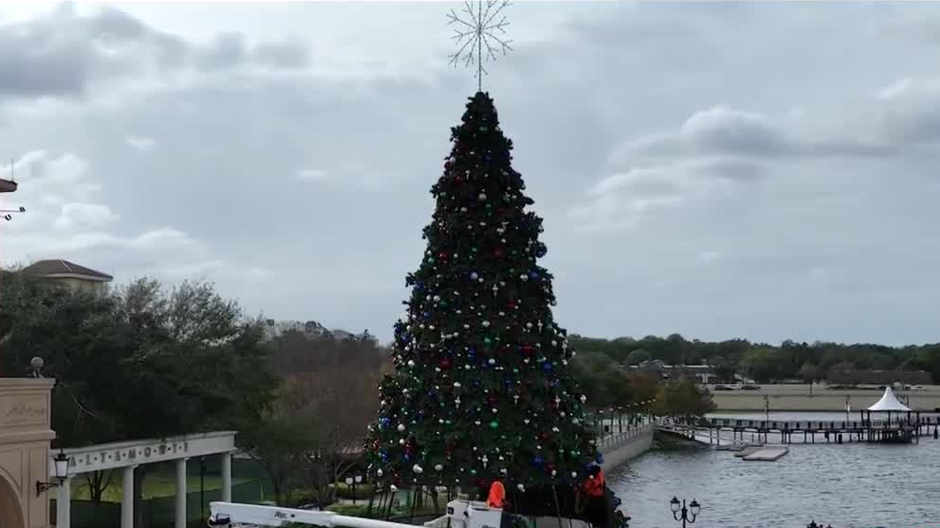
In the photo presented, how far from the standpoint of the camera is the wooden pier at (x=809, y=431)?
105875mm

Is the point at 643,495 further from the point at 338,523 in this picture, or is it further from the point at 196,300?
the point at 338,523

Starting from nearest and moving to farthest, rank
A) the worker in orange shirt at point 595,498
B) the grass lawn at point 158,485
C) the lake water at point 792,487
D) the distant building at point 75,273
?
1. the worker in orange shirt at point 595,498
2. the grass lawn at point 158,485
3. the distant building at point 75,273
4. the lake water at point 792,487

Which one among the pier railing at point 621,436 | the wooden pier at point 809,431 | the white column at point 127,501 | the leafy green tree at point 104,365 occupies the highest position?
the leafy green tree at point 104,365

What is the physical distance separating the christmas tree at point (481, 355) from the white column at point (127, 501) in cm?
929

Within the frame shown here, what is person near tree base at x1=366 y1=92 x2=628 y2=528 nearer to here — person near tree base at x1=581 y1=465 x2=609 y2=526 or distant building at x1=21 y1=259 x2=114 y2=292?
person near tree base at x1=581 y1=465 x2=609 y2=526

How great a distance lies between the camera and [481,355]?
16844 mm

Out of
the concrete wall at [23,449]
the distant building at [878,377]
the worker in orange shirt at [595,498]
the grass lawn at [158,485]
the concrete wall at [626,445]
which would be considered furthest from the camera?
the distant building at [878,377]

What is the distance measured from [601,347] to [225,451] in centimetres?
17284

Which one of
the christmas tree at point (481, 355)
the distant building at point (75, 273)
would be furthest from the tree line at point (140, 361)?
the christmas tree at point (481, 355)

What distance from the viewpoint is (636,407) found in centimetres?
11431

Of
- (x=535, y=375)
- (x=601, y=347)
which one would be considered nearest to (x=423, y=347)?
(x=535, y=375)

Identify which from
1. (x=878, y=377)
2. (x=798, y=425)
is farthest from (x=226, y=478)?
(x=878, y=377)

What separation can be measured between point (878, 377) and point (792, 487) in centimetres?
13494

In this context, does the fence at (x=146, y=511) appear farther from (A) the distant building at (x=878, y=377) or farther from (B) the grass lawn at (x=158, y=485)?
(A) the distant building at (x=878, y=377)
